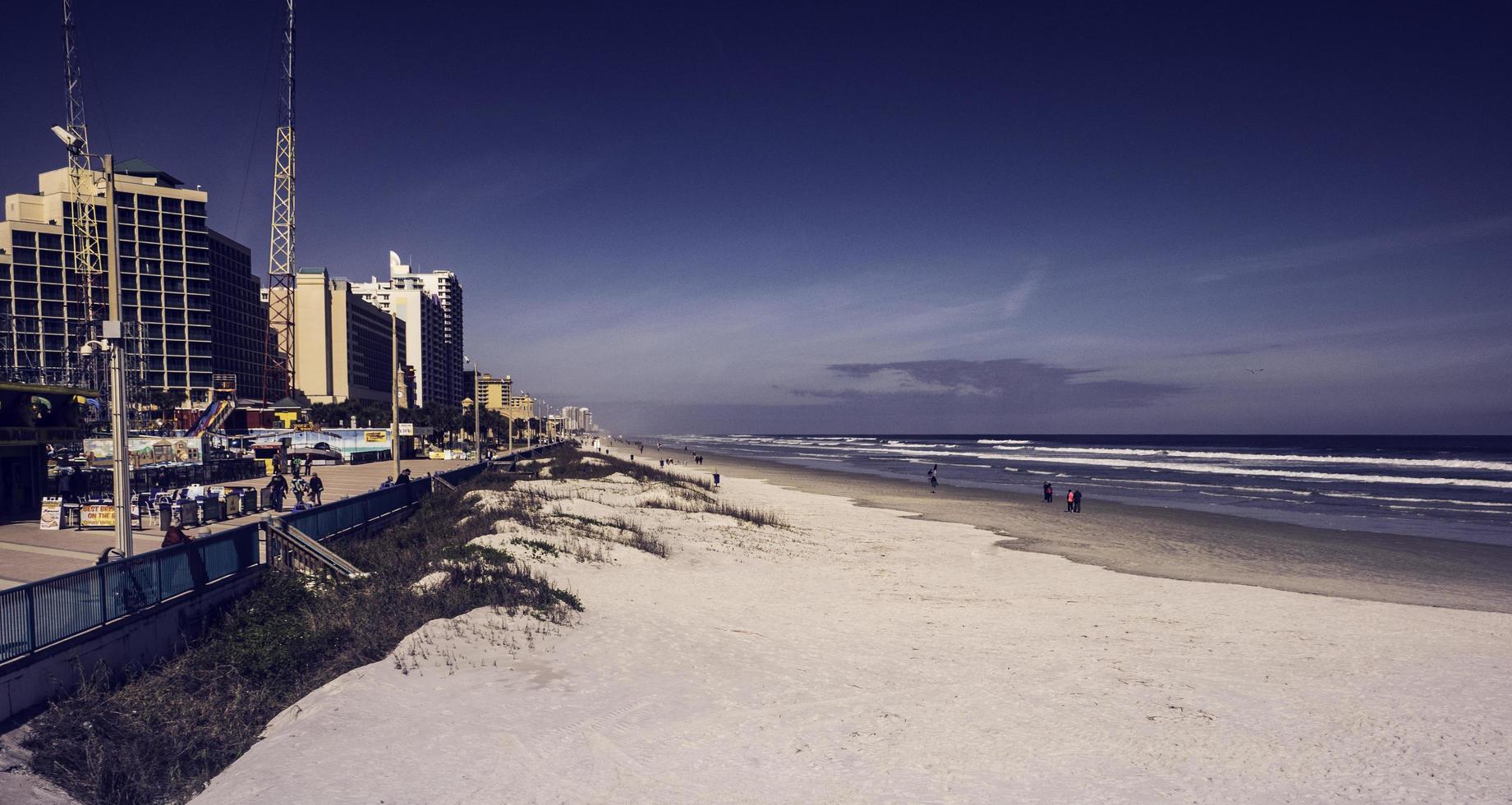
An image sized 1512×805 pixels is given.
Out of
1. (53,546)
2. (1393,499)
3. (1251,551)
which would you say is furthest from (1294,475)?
(53,546)

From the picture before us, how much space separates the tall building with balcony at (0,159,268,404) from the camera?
94062 millimetres

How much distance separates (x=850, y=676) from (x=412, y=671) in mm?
6923

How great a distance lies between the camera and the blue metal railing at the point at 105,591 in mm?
9219

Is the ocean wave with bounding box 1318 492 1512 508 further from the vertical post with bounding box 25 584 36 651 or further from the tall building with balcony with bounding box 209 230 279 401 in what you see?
the tall building with balcony with bounding box 209 230 279 401

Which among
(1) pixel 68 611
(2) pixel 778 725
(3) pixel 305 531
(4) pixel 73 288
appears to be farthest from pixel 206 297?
(2) pixel 778 725

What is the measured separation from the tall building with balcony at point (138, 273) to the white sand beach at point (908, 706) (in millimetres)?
103632

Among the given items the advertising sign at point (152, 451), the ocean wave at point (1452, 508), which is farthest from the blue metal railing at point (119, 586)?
the ocean wave at point (1452, 508)

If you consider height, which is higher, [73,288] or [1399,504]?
[73,288]

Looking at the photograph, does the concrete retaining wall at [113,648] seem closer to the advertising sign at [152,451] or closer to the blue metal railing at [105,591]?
the blue metal railing at [105,591]

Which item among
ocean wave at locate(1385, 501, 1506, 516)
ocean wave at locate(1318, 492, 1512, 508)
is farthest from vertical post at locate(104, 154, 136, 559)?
ocean wave at locate(1318, 492, 1512, 508)

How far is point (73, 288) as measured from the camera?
319 ft

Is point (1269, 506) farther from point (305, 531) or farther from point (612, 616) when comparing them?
point (305, 531)

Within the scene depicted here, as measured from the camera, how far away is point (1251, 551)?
2580cm

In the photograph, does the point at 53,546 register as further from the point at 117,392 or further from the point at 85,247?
the point at 85,247
